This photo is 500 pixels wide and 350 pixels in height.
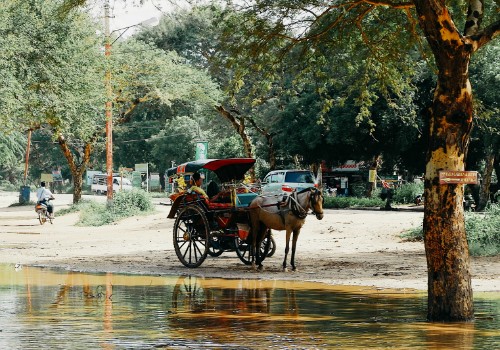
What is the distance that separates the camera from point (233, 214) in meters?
20.5

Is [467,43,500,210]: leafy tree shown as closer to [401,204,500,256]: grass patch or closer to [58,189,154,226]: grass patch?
[58,189,154,226]: grass patch

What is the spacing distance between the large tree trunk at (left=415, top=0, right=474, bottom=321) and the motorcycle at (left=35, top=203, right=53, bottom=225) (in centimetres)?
3262

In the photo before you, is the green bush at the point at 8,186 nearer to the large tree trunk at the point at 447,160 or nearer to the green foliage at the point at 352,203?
the green foliage at the point at 352,203

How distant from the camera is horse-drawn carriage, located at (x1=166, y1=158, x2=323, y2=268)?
19.6 meters

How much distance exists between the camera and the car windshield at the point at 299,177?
1759 inches

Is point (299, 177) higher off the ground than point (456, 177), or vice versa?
point (299, 177)

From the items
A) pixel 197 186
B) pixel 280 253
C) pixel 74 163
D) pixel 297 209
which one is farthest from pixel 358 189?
pixel 297 209

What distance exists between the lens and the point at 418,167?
5362cm

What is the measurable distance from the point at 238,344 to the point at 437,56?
469 cm

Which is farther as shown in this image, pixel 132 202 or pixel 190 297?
pixel 132 202

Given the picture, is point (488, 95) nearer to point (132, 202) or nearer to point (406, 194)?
point (406, 194)

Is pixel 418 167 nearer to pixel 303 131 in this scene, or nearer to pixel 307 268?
pixel 303 131

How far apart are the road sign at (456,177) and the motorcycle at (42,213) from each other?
32954 millimetres

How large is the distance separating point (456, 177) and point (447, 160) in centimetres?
30
